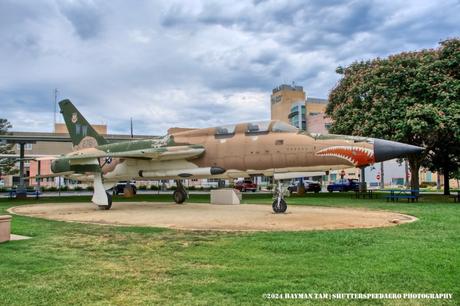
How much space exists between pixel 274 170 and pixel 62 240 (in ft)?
28.4

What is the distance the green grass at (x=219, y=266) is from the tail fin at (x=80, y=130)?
1340 centimetres

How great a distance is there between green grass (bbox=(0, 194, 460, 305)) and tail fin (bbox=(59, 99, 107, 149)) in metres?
13.4

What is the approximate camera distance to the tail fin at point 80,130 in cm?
2280

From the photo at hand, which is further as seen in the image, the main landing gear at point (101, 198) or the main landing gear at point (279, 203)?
the main landing gear at point (101, 198)

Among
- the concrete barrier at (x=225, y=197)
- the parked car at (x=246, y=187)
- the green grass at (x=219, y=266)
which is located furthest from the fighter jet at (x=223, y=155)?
the parked car at (x=246, y=187)

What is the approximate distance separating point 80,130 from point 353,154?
49.7 feet

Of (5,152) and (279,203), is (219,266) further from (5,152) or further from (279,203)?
(5,152)

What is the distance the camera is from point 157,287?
5469 millimetres

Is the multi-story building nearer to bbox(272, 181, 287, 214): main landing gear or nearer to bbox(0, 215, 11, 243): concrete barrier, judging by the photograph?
bbox(272, 181, 287, 214): main landing gear

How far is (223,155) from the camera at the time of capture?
1727 centimetres

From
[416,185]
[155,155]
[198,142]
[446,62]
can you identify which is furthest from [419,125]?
[155,155]

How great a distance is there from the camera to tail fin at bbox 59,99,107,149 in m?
22.8

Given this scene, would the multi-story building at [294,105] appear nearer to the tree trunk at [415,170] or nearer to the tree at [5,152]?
the tree at [5,152]

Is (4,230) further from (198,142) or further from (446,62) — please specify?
(446,62)
